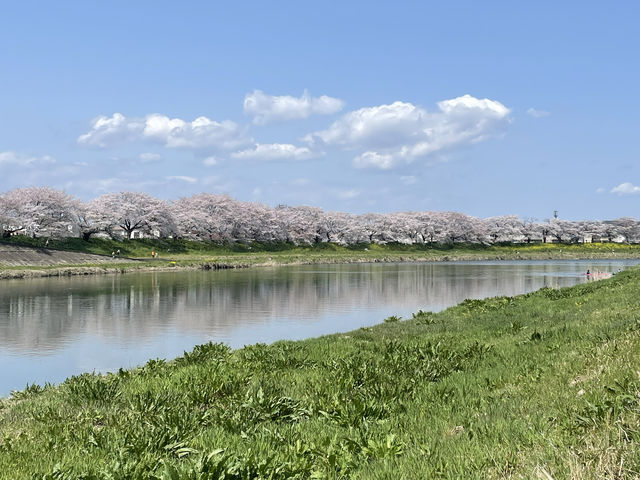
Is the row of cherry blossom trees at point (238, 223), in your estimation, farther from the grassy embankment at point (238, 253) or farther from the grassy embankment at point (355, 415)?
the grassy embankment at point (355, 415)

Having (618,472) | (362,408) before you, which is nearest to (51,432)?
(362,408)

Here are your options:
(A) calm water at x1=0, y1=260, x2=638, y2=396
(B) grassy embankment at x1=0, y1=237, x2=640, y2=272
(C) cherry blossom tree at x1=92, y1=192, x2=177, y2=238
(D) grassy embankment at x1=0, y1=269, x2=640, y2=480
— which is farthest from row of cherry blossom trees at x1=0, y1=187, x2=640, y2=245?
(D) grassy embankment at x1=0, y1=269, x2=640, y2=480

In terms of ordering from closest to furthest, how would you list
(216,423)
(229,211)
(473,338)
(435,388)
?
(216,423) → (435,388) → (473,338) → (229,211)

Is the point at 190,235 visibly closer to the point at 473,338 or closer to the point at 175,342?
the point at 175,342

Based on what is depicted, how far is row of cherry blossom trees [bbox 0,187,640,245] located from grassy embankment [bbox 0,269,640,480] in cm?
8864

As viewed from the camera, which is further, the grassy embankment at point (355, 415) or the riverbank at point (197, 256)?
the riverbank at point (197, 256)

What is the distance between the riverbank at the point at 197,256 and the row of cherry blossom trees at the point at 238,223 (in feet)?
13.8

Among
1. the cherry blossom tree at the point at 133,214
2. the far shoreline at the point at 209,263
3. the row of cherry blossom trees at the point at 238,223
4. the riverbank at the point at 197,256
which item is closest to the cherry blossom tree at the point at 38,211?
the row of cherry blossom trees at the point at 238,223

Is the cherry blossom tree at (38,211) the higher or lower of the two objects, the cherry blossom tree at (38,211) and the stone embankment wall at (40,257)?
the higher

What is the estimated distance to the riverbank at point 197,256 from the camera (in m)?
67.5

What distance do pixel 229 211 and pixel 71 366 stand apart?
117 metres

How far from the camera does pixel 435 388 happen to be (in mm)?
9641

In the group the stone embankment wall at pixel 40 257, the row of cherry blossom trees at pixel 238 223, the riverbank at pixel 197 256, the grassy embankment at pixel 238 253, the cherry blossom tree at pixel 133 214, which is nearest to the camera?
the riverbank at pixel 197 256

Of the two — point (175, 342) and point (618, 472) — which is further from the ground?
point (618, 472)
